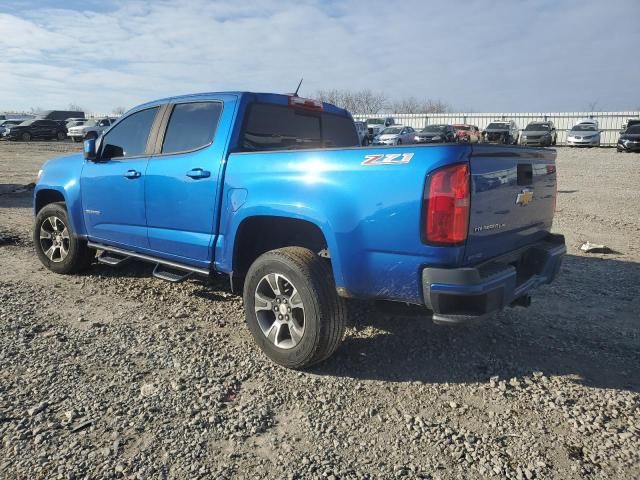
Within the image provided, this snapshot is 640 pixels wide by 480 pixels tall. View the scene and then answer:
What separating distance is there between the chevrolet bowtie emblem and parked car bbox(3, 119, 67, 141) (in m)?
41.5

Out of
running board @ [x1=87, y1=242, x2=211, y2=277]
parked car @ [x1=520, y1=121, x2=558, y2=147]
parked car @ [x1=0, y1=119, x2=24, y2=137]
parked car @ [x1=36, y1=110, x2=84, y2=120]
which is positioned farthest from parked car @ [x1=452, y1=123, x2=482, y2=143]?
parked car @ [x1=0, y1=119, x2=24, y2=137]

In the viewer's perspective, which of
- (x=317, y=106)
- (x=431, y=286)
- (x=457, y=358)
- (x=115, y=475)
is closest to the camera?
(x=115, y=475)

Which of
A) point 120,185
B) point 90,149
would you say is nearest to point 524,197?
point 120,185

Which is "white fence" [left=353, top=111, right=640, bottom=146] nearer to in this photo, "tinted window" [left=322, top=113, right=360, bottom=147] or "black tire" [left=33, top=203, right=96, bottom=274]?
"tinted window" [left=322, top=113, right=360, bottom=147]

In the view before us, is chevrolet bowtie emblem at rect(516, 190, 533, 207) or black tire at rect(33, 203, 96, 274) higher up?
chevrolet bowtie emblem at rect(516, 190, 533, 207)

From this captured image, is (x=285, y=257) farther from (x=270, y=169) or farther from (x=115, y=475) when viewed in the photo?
(x=115, y=475)

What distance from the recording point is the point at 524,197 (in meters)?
3.47

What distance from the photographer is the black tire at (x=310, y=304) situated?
129 inches

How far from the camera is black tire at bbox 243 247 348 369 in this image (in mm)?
3283

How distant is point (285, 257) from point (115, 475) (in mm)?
1591

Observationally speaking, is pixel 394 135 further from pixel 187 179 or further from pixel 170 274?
pixel 187 179

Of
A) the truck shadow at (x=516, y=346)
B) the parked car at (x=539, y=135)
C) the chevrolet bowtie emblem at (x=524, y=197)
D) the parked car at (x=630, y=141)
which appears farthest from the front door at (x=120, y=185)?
the parked car at (x=539, y=135)

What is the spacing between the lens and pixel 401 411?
3039mm

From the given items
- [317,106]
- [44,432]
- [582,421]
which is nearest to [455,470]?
[582,421]
